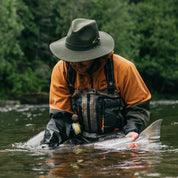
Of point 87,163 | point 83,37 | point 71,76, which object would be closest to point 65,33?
point 71,76

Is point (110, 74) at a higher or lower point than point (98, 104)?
higher

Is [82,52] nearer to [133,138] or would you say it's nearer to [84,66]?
[84,66]

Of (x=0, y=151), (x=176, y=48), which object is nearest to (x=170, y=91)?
(x=176, y=48)

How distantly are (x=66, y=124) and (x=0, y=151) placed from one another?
3.82 feet

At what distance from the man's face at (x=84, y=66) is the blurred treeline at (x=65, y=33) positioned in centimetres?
2422

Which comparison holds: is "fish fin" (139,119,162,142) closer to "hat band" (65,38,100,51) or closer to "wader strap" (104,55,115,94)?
"wader strap" (104,55,115,94)

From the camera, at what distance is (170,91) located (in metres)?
41.4

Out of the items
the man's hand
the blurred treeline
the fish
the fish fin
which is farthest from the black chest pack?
the blurred treeline

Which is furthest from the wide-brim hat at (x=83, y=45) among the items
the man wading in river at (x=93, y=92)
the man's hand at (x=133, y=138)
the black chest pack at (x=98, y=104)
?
the man's hand at (x=133, y=138)

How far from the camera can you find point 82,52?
4508mm

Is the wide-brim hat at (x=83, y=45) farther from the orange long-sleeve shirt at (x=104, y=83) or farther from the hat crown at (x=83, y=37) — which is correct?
the orange long-sleeve shirt at (x=104, y=83)

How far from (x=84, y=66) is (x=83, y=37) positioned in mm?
362

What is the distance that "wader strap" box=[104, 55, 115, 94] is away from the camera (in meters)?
4.82

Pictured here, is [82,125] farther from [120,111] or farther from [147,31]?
[147,31]
